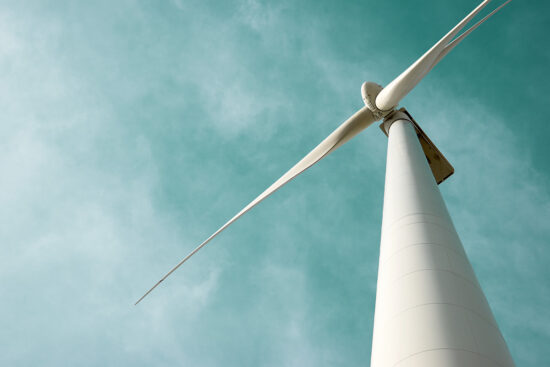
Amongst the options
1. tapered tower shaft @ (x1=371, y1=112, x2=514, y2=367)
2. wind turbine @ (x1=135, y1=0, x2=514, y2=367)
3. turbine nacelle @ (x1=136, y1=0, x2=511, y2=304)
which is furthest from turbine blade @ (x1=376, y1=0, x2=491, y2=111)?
tapered tower shaft @ (x1=371, y1=112, x2=514, y2=367)

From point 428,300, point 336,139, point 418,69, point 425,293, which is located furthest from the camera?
point 336,139

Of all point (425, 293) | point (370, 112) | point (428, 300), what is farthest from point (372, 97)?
point (428, 300)

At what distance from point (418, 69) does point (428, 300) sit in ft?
42.4

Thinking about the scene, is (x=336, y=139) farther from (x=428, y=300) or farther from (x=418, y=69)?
(x=428, y=300)

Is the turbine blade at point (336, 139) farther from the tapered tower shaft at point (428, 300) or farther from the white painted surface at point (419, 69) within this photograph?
the tapered tower shaft at point (428, 300)

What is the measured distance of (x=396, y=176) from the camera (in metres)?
10.7

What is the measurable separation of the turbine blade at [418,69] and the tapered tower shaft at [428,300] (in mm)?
9111

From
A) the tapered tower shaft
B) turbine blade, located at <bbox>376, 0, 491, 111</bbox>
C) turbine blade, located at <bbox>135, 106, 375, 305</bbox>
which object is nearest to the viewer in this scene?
the tapered tower shaft

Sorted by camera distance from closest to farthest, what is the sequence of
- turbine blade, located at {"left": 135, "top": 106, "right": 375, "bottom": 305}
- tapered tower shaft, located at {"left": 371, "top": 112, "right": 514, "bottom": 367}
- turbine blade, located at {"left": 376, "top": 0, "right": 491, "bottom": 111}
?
tapered tower shaft, located at {"left": 371, "top": 112, "right": 514, "bottom": 367} → turbine blade, located at {"left": 376, "top": 0, "right": 491, "bottom": 111} → turbine blade, located at {"left": 135, "top": 106, "right": 375, "bottom": 305}

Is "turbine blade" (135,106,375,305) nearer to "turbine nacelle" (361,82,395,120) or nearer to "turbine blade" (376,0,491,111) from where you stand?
"turbine nacelle" (361,82,395,120)

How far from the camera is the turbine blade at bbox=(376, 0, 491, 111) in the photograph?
16422 mm

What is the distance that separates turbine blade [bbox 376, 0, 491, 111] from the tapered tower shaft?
9.11 meters

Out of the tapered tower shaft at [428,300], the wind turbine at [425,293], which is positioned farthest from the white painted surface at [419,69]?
the tapered tower shaft at [428,300]

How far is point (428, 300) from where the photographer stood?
5.64 metres
